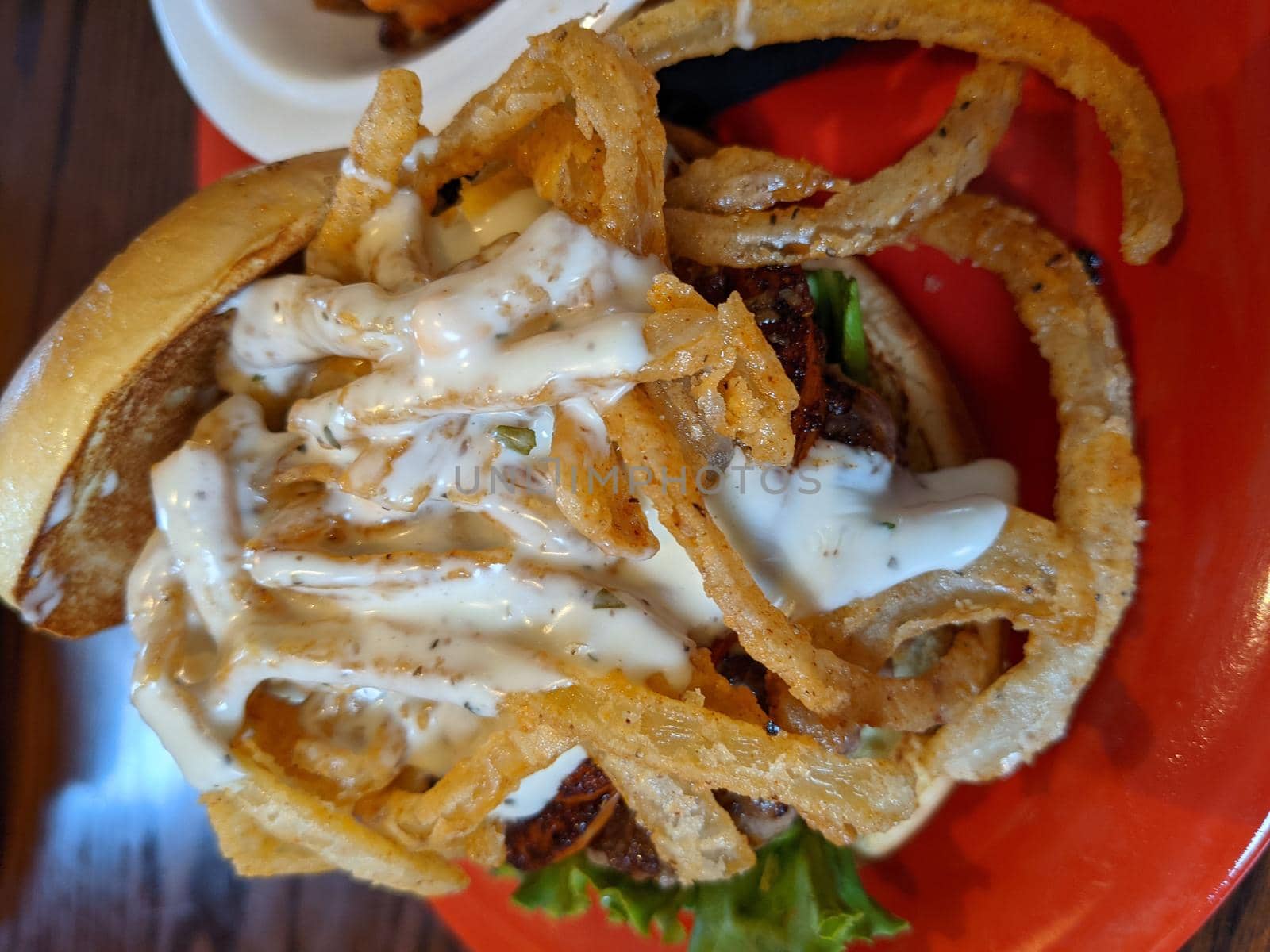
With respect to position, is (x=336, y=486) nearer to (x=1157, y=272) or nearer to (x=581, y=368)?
(x=581, y=368)

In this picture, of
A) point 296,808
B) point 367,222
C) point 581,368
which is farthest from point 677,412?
point 296,808

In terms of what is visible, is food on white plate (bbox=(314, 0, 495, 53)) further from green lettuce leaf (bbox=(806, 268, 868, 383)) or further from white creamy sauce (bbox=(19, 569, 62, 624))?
white creamy sauce (bbox=(19, 569, 62, 624))

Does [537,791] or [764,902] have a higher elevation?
[537,791]

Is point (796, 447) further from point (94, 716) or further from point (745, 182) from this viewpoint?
point (94, 716)

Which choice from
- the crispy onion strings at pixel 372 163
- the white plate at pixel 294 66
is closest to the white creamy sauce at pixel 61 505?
the crispy onion strings at pixel 372 163

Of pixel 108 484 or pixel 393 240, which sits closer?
pixel 393 240

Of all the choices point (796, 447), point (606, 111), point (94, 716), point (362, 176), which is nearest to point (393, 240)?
point (362, 176)

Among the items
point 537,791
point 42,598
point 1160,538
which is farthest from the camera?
point 537,791

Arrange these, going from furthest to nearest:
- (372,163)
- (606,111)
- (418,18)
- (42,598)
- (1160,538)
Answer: (418,18)
(42,598)
(1160,538)
(372,163)
(606,111)
